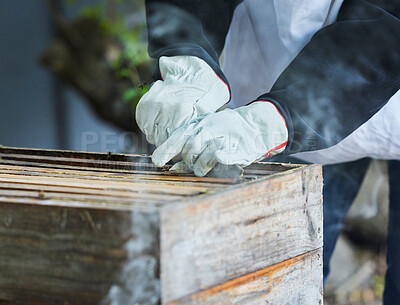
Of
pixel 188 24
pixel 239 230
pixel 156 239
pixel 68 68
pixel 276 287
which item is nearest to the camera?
pixel 156 239

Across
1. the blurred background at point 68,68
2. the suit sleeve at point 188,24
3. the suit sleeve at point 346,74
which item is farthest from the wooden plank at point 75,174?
the blurred background at point 68,68

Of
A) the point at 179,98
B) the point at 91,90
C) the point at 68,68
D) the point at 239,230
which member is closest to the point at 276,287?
the point at 239,230

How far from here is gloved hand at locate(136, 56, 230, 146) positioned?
4.56 feet

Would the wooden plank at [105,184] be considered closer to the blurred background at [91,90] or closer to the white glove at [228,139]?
the white glove at [228,139]

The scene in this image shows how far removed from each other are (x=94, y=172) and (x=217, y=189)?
389 mm

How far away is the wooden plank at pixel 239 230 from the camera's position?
0.95 meters

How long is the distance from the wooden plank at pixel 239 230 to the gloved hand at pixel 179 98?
1.11 ft

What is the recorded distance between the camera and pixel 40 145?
5.60 metres

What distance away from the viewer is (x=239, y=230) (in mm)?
1069

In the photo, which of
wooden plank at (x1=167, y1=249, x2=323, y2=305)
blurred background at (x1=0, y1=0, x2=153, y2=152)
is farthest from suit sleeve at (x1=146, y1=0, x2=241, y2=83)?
blurred background at (x1=0, y1=0, x2=153, y2=152)

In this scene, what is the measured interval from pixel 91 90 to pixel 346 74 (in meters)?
3.40

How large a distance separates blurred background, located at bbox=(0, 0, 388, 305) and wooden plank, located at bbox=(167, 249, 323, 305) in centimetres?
218

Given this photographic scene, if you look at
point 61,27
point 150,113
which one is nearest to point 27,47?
point 61,27

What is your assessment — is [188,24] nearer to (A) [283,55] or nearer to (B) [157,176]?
(A) [283,55]
